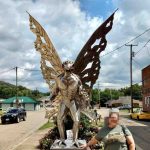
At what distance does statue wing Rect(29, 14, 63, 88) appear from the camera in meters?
13.4

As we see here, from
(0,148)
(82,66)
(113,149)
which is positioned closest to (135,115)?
(0,148)

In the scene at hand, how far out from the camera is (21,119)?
42562 mm

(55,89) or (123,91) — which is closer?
(55,89)

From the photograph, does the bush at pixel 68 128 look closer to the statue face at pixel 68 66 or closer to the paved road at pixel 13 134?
the paved road at pixel 13 134

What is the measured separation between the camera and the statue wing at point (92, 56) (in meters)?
13.1

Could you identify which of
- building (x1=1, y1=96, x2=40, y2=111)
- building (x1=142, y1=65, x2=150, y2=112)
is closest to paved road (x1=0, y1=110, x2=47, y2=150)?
building (x1=142, y1=65, x2=150, y2=112)

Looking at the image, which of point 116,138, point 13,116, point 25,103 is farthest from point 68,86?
point 25,103

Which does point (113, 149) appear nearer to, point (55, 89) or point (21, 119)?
point (55, 89)

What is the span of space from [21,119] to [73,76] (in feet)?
102

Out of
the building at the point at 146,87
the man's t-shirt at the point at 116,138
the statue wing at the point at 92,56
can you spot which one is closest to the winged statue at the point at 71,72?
the statue wing at the point at 92,56

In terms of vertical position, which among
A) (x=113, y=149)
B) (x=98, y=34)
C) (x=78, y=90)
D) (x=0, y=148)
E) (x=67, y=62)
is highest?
(x=98, y=34)

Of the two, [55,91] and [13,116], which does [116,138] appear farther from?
[13,116]

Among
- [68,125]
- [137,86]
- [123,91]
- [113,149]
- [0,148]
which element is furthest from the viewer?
[123,91]

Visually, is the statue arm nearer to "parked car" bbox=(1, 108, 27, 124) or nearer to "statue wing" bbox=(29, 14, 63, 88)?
"statue wing" bbox=(29, 14, 63, 88)
